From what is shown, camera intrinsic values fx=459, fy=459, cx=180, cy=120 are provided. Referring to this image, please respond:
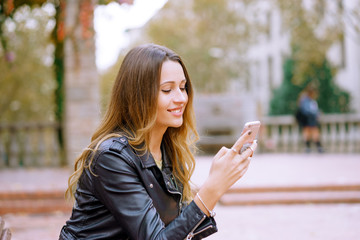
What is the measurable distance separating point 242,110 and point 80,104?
7.30 m

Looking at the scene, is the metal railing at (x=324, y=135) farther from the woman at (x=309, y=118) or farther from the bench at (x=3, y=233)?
the bench at (x=3, y=233)

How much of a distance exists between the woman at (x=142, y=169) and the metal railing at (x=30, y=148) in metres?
8.34

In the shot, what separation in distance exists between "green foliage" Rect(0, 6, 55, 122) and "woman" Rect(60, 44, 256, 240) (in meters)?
16.5

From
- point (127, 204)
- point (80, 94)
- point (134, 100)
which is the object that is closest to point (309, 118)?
point (80, 94)

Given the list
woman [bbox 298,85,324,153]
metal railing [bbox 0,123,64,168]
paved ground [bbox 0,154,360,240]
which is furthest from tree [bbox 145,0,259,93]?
paved ground [bbox 0,154,360,240]

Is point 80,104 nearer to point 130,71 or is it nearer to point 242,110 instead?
point 130,71

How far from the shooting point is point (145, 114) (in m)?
2.06

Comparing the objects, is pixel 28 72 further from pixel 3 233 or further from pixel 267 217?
pixel 3 233

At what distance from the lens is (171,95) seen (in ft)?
6.89

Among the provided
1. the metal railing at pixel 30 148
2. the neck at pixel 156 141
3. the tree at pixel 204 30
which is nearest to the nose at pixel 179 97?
the neck at pixel 156 141

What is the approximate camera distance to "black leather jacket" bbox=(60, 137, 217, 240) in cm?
185

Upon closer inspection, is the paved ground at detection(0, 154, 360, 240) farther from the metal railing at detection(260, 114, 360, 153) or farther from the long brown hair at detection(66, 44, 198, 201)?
the metal railing at detection(260, 114, 360, 153)

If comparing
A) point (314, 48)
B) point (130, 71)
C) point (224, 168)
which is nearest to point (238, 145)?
point (224, 168)

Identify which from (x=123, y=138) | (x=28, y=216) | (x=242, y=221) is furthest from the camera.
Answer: (x=28, y=216)
